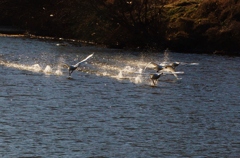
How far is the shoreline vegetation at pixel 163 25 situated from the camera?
54656mm

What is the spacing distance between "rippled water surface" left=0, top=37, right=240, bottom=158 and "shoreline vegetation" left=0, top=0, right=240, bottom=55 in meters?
8.33

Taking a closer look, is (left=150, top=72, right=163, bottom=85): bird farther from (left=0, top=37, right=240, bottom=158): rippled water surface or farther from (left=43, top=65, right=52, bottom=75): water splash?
(left=43, top=65, right=52, bottom=75): water splash

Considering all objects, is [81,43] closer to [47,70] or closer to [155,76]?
[47,70]

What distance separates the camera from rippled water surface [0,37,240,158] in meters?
21.7

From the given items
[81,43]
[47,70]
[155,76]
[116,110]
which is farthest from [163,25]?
[116,110]

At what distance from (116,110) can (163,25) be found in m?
30.0

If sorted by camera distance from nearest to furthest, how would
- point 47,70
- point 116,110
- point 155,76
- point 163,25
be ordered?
point 116,110, point 155,76, point 47,70, point 163,25

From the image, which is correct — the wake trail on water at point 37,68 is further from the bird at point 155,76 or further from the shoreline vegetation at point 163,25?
the shoreline vegetation at point 163,25

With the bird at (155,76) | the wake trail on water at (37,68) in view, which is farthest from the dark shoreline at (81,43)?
the bird at (155,76)

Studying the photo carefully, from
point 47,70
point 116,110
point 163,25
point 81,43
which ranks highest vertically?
point 163,25

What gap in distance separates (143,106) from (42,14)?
4111 centimetres

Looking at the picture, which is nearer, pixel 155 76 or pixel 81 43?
pixel 155 76

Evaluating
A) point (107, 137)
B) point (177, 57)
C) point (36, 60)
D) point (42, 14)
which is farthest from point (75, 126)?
point (42, 14)

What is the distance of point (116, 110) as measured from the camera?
27672 millimetres
